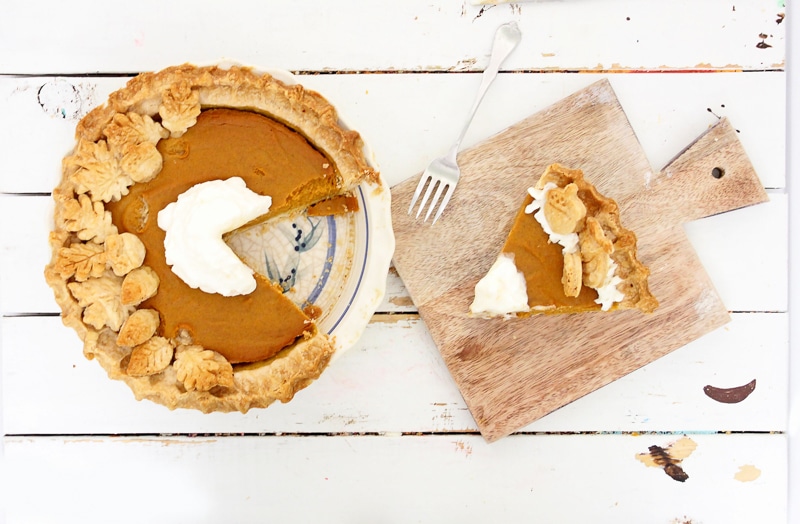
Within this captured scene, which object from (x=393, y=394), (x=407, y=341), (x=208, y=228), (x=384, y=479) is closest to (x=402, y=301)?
(x=407, y=341)

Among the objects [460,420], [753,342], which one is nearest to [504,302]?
[460,420]

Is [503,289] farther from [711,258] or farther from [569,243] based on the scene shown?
[711,258]

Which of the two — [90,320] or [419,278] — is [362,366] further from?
[90,320]

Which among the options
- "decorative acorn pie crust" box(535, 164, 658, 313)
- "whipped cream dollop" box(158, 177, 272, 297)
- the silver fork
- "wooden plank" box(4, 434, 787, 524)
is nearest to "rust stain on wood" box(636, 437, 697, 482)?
"wooden plank" box(4, 434, 787, 524)

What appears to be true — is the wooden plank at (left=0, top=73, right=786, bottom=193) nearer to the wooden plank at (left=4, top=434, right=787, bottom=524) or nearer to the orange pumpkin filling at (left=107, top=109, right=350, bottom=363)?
the orange pumpkin filling at (left=107, top=109, right=350, bottom=363)

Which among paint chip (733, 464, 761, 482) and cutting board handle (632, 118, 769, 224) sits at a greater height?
cutting board handle (632, 118, 769, 224)

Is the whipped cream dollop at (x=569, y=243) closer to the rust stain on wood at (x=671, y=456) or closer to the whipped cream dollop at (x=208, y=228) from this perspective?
the rust stain on wood at (x=671, y=456)
